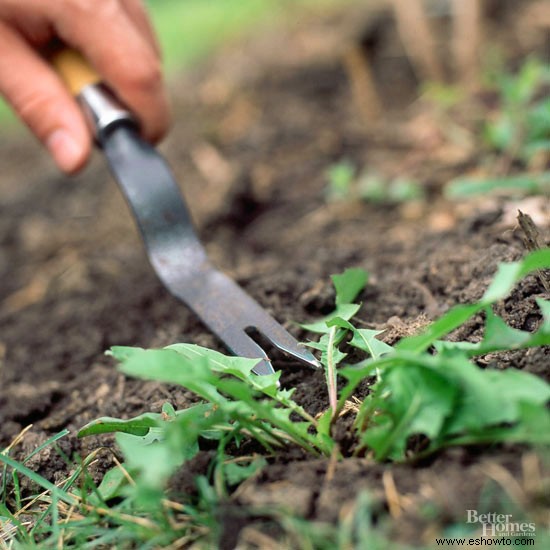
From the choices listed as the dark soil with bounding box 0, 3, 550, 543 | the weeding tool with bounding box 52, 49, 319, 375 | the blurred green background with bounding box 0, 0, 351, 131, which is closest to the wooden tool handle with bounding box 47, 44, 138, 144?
the weeding tool with bounding box 52, 49, 319, 375

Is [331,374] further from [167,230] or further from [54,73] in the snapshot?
[54,73]

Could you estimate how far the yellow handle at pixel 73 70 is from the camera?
2.22 metres

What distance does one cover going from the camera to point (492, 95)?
10.7 ft

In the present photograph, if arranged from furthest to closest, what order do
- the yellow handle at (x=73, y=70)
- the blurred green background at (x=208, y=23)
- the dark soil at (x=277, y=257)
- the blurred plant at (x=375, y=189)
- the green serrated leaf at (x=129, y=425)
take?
1. the blurred green background at (x=208, y=23)
2. the blurred plant at (x=375, y=189)
3. the yellow handle at (x=73, y=70)
4. the green serrated leaf at (x=129, y=425)
5. the dark soil at (x=277, y=257)

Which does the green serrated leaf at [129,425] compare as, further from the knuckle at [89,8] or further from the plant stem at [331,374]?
the knuckle at [89,8]

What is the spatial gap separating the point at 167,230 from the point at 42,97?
672 mm

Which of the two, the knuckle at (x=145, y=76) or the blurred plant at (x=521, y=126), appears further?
the blurred plant at (x=521, y=126)

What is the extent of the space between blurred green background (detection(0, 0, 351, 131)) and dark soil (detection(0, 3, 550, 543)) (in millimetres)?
937

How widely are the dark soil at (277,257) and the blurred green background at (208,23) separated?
94 centimetres

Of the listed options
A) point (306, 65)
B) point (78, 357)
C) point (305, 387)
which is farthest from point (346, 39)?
point (305, 387)

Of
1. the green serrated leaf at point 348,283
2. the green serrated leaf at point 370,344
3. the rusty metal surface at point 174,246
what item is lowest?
the green serrated leaf at point 370,344

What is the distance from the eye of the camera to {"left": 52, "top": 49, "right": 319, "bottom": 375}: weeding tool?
1.54 m

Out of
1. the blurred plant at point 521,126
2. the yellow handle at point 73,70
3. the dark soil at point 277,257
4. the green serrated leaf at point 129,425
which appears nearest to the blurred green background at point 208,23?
the dark soil at point 277,257

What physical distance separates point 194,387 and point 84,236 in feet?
7.34
